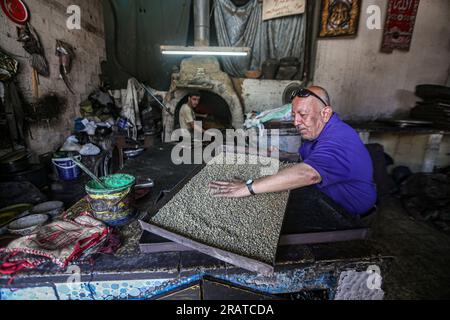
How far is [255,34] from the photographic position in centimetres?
604

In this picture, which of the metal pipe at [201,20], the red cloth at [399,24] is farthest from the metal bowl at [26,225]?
the red cloth at [399,24]

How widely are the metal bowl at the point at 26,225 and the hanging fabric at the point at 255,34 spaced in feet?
17.8

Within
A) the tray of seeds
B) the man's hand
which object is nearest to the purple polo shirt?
the tray of seeds

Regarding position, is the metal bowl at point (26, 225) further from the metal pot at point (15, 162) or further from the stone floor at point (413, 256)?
the metal pot at point (15, 162)

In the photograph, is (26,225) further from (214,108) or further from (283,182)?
(214,108)

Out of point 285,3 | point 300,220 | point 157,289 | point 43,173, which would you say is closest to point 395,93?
point 285,3

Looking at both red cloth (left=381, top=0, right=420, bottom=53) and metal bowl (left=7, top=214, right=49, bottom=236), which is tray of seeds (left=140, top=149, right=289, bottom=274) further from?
red cloth (left=381, top=0, right=420, bottom=53)

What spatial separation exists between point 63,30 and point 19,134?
95.5 inches

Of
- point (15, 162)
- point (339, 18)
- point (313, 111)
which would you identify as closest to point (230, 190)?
point (313, 111)

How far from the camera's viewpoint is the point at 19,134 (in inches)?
155

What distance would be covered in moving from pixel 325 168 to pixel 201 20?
18.3 ft

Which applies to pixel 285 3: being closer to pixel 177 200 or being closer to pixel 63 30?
pixel 63 30

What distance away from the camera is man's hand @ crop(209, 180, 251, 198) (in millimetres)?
1468

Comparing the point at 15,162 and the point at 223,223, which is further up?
the point at 223,223
